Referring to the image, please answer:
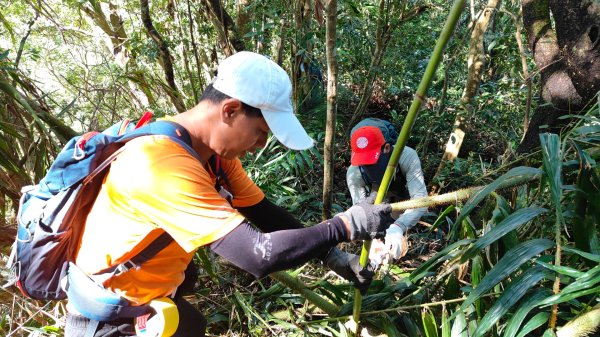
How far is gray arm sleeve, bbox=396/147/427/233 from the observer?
2724mm

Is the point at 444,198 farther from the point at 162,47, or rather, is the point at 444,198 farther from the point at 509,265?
the point at 162,47

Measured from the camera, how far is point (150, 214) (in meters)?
1.22

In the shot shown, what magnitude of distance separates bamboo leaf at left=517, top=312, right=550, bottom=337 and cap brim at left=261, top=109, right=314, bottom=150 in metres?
0.83

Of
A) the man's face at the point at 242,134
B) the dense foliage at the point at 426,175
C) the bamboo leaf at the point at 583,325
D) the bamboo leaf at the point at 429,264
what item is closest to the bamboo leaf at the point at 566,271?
the dense foliage at the point at 426,175

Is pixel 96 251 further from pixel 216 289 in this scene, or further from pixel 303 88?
pixel 303 88

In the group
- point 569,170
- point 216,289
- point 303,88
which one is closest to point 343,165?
point 303,88

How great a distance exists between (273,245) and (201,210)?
0.73ft

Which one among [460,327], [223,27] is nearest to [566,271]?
[460,327]

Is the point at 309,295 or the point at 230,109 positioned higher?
the point at 230,109

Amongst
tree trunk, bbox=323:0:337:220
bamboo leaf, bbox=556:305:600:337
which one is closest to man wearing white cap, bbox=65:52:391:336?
bamboo leaf, bbox=556:305:600:337

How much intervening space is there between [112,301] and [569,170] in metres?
1.57

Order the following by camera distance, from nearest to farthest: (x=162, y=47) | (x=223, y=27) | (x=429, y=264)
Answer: (x=429, y=264)
(x=162, y=47)
(x=223, y=27)

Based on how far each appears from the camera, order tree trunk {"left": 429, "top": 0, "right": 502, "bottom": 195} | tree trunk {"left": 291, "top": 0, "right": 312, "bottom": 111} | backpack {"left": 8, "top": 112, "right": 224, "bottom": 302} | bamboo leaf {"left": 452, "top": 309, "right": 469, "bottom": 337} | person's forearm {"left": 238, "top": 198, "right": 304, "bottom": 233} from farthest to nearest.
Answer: tree trunk {"left": 291, "top": 0, "right": 312, "bottom": 111}, tree trunk {"left": 429, "top": 0, "right": 502, "bottom": 195}, person's forearm {"left": 238, "top": 198, "right": 304, "bottom": 233}, bamboo leaf {"left": 452, "top": 309, "right": 469, "bottom": 337}, backpack {"left": 8, "top": 112, "right": 224, "bottom": 302}

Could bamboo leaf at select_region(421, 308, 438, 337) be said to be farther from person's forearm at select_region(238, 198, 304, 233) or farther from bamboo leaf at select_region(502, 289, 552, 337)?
person's forearm at select_region(238, 198, 304, 233)
